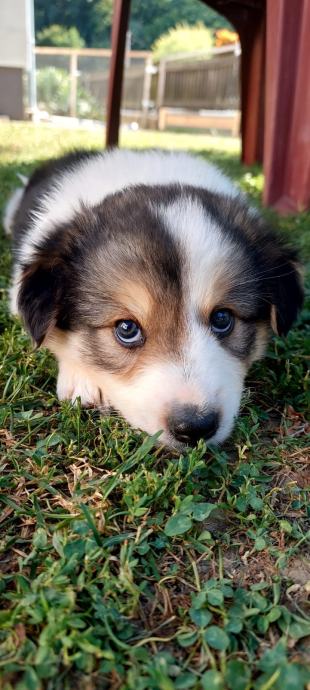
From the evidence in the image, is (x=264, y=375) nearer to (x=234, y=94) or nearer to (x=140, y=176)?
(x=140, y=176)

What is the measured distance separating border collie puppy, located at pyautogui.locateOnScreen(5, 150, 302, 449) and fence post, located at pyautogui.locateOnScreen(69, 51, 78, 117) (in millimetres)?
30788

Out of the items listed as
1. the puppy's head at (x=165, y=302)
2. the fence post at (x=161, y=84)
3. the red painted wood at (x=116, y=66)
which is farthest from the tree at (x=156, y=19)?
the puppy's head at (x=165, y=302)

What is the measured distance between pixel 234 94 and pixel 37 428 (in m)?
25.5

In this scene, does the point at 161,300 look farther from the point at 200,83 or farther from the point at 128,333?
the point at 200,83

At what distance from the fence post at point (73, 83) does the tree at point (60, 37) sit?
18694mm

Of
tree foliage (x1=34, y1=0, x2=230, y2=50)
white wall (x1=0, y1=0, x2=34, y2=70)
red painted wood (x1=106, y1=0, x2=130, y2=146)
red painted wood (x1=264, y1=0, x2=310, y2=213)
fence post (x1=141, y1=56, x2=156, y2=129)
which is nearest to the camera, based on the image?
red painted wood (x1=264, y1=0, x2=310, y2=213)

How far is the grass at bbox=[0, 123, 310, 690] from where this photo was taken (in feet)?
4.97

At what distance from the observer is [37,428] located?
8.43 ft

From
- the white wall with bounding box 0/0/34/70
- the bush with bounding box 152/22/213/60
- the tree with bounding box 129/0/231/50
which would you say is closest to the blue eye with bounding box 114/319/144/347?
the white wall with bounding box 0/0/34/70

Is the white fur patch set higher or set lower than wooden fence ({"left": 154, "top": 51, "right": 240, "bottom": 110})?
lower

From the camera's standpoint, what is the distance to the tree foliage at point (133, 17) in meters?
46.0

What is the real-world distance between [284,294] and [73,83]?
3160 centimetres

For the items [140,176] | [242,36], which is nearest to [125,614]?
[140,176]

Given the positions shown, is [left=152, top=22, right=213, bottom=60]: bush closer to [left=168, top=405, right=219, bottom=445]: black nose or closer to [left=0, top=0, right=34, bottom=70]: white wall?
[left=0, top=0, right=34, bottom=70]: white wall
